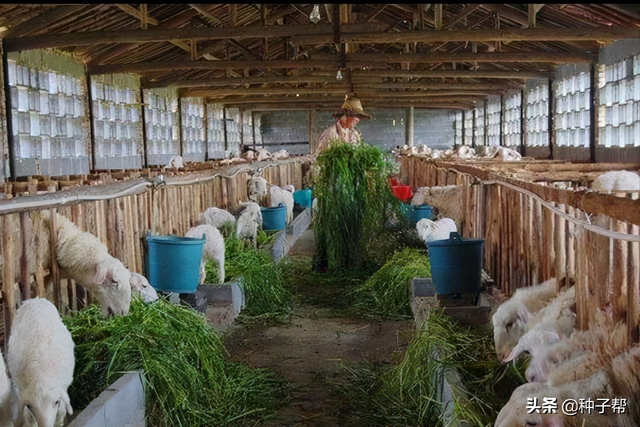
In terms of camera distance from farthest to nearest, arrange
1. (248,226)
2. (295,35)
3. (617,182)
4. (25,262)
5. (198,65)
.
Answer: (198,65) → (295,35) → (248,226) → (617,182) → (25,262)

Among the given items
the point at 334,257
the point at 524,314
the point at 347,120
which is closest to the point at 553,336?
the point at 524,314

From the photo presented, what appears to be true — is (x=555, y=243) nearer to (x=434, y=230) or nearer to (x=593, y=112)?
(x=434, y=230)

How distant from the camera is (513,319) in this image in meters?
4.41

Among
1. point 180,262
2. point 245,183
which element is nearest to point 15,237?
point 180,262

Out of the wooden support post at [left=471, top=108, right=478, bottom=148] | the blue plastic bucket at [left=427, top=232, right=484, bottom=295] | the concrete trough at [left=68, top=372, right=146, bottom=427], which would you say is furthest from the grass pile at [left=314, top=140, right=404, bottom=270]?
the wooden support post at [left=471, top=108, right=478, bottom=148]

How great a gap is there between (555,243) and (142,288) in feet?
10.9

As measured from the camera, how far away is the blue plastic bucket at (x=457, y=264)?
240 inches

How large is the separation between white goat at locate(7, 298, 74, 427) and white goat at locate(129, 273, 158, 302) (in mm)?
1296

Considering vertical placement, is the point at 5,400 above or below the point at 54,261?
below

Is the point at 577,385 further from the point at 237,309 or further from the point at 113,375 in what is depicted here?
the point at 237,309

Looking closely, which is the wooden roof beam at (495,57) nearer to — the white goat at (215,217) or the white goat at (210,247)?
the white goat at (215,217)

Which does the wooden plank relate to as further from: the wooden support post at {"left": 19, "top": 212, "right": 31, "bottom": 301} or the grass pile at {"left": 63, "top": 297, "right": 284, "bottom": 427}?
the grass pile at {"left": 63, "top": 297, "right": 284, "bottom": 427}

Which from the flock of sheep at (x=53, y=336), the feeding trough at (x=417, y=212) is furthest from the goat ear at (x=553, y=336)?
the feeding trough at (x=417, y=212)

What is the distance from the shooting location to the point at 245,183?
12.7 m
